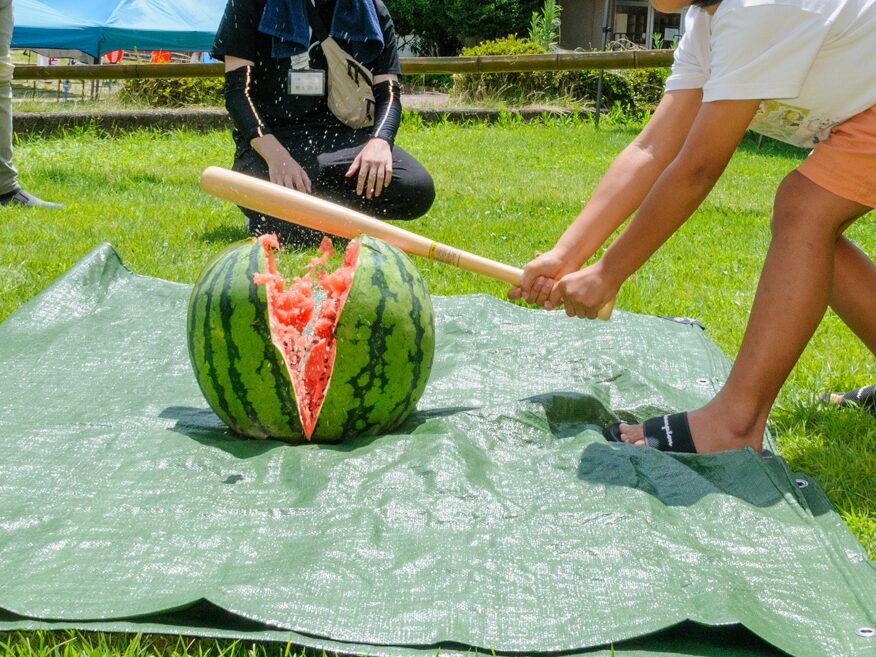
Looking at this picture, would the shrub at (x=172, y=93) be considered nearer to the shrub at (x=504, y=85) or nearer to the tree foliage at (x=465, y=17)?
the shrub at (x=504, y=85)

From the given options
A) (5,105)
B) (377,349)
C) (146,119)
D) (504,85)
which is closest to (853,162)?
(377,349)

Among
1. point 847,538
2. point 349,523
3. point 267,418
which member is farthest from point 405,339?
point 847,538

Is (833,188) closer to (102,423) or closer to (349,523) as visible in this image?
(349,523)

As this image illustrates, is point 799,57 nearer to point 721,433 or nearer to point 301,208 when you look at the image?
point 721,433

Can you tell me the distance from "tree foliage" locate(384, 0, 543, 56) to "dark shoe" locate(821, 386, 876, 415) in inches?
694

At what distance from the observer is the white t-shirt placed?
2.20 meters

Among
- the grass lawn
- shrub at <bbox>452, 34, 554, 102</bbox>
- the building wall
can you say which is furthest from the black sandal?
the building wall

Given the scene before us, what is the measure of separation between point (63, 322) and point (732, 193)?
5.29 metres

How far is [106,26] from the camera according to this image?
15.7m

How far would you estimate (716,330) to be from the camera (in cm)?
386

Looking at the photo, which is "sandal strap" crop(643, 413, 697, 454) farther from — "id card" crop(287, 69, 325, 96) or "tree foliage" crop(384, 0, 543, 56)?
"tree foliage" crop(384, 0, 543, 56)

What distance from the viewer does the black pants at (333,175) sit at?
516 cm

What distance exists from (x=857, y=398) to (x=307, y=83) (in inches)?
127

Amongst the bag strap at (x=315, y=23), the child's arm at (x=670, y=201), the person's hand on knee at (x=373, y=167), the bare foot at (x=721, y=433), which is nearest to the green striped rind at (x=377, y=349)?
the child's arm at (x=670, y=201)
